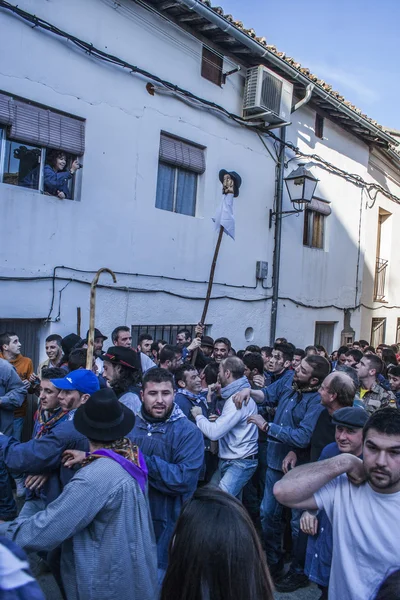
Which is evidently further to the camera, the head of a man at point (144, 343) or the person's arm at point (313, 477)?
the head of a man at point (144, 343)

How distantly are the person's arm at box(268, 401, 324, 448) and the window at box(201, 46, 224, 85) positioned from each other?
23.1ft

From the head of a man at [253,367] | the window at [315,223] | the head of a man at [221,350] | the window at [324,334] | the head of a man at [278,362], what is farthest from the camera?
the window at [324,334]

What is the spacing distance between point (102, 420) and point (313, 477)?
42.3 inches

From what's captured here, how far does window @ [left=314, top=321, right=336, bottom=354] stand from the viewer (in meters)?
12.3

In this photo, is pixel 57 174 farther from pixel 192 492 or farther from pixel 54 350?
pixel 192 492

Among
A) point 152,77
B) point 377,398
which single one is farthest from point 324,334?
point 152,77

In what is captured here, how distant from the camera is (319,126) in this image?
11953mm

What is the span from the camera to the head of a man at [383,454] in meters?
2.18

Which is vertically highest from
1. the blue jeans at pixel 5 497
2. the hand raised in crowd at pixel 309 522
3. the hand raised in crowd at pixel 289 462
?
the hand raised in crowd at pixel 309 522

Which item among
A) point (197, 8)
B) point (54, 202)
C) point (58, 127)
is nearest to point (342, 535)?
point (54, 202)

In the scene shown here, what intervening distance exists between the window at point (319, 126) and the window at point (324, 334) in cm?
463

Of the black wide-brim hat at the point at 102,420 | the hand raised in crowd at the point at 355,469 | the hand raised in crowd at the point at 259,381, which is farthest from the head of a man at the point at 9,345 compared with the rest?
the hand raised in crowd at the point at 355,469

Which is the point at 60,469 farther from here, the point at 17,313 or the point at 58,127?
the point at 58,127

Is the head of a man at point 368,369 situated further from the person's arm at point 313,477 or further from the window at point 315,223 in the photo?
the window at point 315,223
